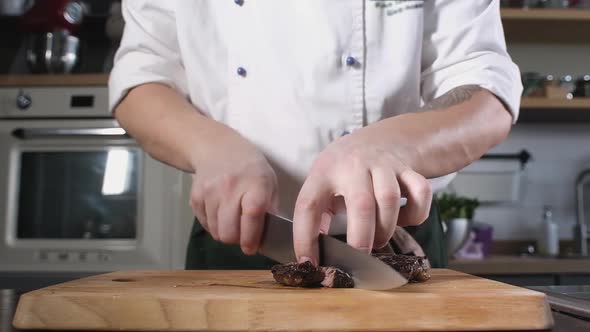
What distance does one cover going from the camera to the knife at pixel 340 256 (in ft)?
1.86

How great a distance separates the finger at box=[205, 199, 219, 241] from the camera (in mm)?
686

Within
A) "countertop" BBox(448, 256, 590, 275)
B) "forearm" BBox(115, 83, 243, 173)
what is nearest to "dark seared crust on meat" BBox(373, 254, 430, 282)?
"forearm" BBox(115, 83, 243, 173)

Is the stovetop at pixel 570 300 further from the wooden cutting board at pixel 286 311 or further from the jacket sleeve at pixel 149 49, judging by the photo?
the jacket sleeve at pixel 149 49

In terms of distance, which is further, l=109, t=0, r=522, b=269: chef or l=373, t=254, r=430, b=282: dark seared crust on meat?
l=109, t=0, r=522, b=269: chef

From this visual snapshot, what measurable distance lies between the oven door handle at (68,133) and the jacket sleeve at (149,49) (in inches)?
39.0

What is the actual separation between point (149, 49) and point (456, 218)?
4.24 feet

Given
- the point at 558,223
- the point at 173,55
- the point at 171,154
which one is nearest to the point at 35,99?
the point at 173,55

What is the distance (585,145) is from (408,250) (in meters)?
1.87

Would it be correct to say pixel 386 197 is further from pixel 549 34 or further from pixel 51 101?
pixel 549 34

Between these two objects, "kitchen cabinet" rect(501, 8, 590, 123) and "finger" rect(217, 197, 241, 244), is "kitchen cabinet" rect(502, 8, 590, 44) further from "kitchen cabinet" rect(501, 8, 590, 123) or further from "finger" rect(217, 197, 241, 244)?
"finger" rect(217, 197, 241, 244)

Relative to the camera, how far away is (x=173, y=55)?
40.2 inches

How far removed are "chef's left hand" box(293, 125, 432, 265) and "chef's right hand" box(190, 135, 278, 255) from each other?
0.20 feet

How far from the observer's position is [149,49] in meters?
1.00

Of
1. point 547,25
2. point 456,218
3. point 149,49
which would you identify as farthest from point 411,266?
point 547,25
